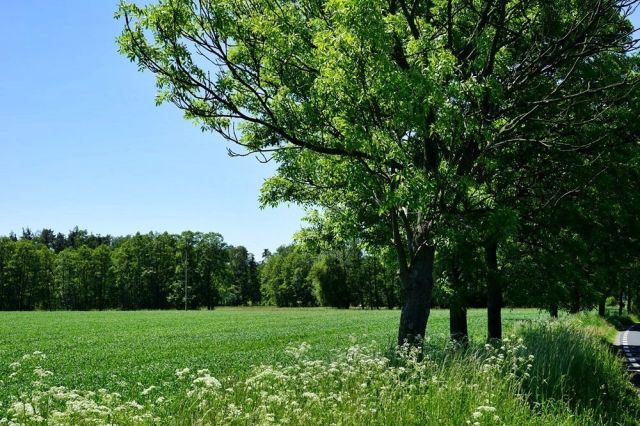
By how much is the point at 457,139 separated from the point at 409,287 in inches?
136

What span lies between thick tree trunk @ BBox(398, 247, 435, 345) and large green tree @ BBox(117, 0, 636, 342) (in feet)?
0.08

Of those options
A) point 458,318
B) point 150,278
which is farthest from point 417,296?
point 150,278

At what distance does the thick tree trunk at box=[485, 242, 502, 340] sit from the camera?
16.6m

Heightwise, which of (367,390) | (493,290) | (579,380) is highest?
(493,290)

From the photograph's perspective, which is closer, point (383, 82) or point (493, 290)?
point (383, 82)

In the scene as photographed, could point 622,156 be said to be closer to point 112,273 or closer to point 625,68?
point 625,68

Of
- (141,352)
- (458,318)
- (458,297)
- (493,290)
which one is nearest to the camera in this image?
(458,297)

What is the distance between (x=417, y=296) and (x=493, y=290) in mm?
7142

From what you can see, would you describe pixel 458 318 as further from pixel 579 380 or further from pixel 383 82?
pixel 383 82

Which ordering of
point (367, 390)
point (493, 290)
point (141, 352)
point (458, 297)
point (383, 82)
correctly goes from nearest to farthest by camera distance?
point (367, 390), point (383, 82), point (458, 297), point (493, 290), point (141, 352)

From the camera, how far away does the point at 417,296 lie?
11461 mm

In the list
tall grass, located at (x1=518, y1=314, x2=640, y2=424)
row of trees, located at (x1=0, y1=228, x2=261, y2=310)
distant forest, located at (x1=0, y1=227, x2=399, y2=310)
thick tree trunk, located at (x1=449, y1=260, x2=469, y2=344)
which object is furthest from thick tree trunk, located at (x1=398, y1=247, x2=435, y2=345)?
row of trees, located at (x1=0, y1=228, x2=261, y2=310)

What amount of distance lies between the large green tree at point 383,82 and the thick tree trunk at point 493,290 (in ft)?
14.9

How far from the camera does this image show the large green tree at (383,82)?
8.86 m
